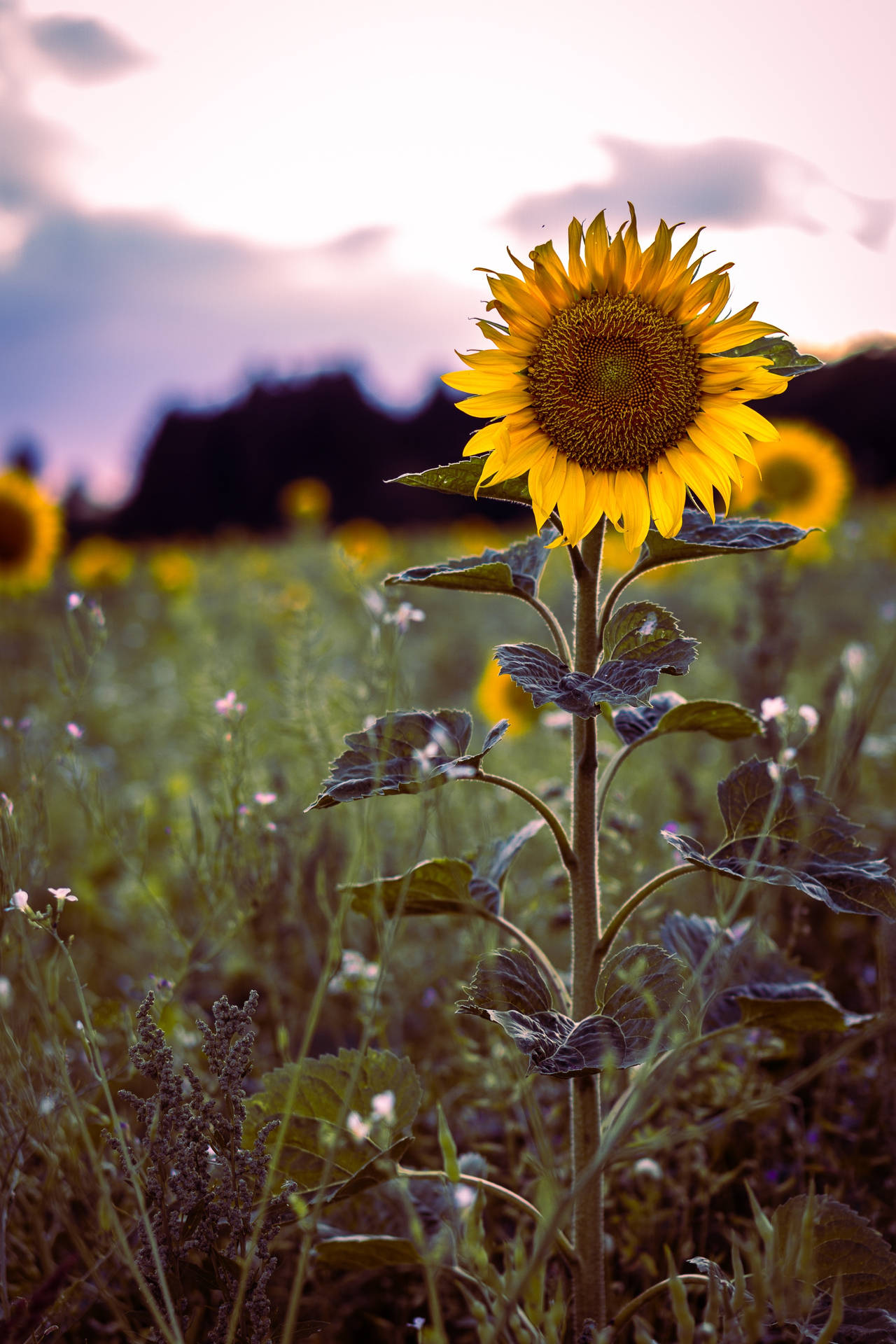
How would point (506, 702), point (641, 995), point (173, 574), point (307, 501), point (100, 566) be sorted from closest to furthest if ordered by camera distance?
point (641, 995) < point (506, 702) < point (173, 574) < point (100, 566) < point (307, 501)

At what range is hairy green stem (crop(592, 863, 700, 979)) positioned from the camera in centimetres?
112

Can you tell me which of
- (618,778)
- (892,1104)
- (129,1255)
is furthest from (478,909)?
(618,778)

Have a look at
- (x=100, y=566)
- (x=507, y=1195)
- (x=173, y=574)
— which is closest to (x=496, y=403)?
(x=507, y=1195)

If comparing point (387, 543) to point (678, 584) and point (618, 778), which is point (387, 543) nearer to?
point (678, 584)

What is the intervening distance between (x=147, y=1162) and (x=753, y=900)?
144 centimetres

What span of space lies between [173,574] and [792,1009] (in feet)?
20.5

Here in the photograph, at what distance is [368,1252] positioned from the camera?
1141 mm

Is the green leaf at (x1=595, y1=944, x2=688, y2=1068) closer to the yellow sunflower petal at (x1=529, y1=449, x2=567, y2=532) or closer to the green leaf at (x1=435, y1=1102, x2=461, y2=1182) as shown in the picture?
the green leaf at (x1=435, y1=1102, x2=461, y2=1182)

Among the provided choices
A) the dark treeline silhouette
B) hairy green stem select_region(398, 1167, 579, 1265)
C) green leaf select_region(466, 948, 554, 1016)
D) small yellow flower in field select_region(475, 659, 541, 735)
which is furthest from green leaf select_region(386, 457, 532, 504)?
the dark treeline silhouette

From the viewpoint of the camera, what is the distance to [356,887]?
46.2 inches

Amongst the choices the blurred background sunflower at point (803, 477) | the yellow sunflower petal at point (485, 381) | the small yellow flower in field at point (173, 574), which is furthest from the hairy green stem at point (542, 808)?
the small yellow flower in field at point (173, 574)

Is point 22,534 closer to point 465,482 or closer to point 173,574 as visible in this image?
point 173,574

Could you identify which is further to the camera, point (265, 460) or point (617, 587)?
point (265, 460)

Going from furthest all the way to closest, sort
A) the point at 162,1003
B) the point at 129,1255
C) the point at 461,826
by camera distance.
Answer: the point at 461,826, the point at 162,1003, the point at 129,1255
